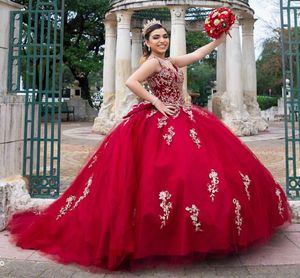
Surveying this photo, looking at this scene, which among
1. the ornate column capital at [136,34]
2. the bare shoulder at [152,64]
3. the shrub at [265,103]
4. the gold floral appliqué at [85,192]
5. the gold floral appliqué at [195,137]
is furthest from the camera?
the shrub at [265,103]

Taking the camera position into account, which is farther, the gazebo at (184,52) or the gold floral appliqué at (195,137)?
the gazebo at (184,52)

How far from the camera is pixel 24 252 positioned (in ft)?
12.3

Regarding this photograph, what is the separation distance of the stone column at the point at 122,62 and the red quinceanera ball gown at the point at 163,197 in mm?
12124

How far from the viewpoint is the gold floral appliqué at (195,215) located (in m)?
3.13

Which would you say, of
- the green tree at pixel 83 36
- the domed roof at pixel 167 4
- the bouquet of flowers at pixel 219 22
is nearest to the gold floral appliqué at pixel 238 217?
the bouquet of flowers at pixel 219 22

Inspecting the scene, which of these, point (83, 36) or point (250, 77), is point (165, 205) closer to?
point (250, 77)

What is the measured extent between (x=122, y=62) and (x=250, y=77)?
6.41 m

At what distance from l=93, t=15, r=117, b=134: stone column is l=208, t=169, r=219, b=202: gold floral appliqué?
47.9 feet

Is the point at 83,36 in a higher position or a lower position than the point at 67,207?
higher

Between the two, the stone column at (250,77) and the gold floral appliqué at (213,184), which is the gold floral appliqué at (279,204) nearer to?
the gold floral appliqué at (213,184)

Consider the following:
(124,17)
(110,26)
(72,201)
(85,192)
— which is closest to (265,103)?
(110,26)

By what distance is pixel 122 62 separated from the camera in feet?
52.9

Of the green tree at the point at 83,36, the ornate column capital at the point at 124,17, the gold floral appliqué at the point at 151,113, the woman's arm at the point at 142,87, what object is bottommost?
the gold floral appliqué at the point at 151,113

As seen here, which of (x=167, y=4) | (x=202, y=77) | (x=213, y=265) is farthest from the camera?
(x=202, y=77)
